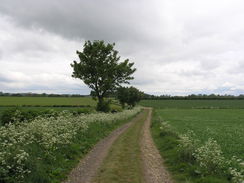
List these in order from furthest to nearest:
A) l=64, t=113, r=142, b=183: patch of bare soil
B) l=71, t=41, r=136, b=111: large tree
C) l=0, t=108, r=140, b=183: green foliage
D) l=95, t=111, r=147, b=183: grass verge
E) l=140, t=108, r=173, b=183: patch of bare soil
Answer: l=71, t=41, r=136, b=111: large tree → l=140, t=108, r=173, b=183: patch of bare soil → l=64, t=113, r=142, b=183: patch of bare soil → l=95, t=111, r=147, b=183: grass verge → l=0, t=108, r=140, b=183: green foliage

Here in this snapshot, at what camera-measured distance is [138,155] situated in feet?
36.7

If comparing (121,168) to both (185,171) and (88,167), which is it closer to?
(88,167)

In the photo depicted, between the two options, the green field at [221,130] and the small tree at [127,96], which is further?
the small tree at [127,96]

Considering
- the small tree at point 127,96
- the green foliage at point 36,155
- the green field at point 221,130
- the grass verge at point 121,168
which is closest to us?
the green foliage at point 36,155

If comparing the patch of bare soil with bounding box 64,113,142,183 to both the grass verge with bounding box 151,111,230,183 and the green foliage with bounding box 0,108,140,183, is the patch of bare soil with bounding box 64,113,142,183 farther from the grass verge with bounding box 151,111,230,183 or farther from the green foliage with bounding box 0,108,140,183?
the grass verge with bounding box 151,111,230,183

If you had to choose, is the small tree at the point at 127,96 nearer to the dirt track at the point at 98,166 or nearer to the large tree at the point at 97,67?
the large tree at the point at 97,67

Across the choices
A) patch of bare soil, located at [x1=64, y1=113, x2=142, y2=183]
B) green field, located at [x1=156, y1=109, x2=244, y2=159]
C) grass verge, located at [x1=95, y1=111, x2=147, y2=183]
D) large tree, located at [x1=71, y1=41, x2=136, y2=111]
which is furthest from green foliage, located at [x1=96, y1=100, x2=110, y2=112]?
grass verge, located at [x1=95, y1=111, x2=147, y2=183]

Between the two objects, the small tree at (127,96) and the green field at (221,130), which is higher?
the small tree at (127,96)

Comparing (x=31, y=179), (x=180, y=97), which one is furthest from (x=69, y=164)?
(x=180, y=97)

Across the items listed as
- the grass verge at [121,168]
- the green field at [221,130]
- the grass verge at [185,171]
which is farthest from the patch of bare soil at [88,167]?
the green field at [221,130]

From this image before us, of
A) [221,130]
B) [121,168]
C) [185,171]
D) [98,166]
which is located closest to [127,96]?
[221,130]

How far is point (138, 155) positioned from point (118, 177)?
366 cm

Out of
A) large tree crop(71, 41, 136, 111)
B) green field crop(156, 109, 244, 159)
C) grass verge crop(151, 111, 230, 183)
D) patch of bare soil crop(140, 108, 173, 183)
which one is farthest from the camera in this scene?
large tree crop(71, 41, 136, 111)

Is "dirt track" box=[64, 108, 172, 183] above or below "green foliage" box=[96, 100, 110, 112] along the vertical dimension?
below
